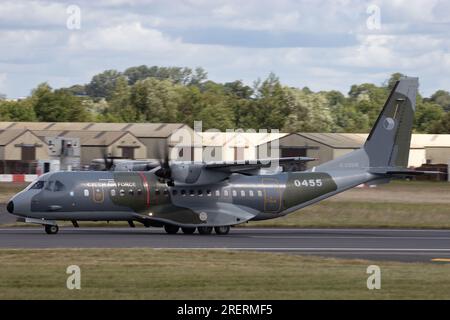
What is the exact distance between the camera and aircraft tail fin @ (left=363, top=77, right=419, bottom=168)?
38.9 m

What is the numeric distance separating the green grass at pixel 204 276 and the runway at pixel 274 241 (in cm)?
254

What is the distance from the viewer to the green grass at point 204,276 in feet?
62.0

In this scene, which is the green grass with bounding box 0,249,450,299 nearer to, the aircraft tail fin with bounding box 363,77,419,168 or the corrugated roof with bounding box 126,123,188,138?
the aircraft tail fin with bounding box 363,77,419,168

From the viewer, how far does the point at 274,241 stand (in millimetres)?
33219

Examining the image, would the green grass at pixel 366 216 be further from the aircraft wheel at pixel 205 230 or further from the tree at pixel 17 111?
the tree at pixel 17 111

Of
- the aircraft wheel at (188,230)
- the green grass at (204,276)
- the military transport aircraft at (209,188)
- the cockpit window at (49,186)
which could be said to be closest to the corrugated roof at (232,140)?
the military transport aircraft at (209,188)

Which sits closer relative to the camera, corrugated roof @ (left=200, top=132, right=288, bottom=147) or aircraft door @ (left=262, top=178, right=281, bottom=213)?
aircraft door @ (left=262, top=178, right=281, bottom=213)

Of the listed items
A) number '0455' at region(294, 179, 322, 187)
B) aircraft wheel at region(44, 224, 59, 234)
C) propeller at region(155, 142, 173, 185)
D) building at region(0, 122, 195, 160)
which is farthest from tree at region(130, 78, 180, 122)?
aircraft wheel at region(44, 224, 59, 234)

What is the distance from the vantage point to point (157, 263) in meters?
24.3

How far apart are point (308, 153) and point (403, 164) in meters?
53.2

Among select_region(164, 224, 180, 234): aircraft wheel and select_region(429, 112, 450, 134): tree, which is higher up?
select_region(429, 112, 450, 134): tree

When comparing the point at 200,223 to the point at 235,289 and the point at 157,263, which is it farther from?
the point at 235,289

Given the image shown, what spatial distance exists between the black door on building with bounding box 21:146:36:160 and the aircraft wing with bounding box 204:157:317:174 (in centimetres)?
5617

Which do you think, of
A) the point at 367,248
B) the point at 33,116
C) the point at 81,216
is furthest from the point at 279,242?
the point at 33,116
